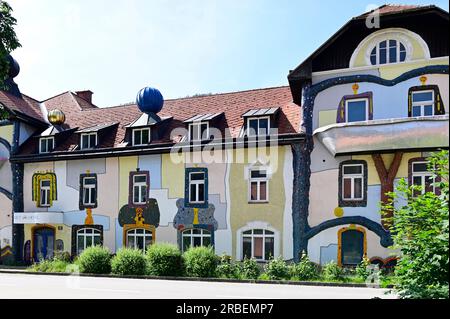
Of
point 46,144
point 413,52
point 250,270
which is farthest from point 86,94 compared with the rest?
point 413,52

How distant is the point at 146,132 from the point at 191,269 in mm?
8290

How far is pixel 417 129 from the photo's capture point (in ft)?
57.2

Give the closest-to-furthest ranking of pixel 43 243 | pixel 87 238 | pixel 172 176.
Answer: pixel 172 176, pixel 87 238, pixel 43 243

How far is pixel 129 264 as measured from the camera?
1948cm

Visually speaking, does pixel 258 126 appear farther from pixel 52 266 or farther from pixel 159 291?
pixel 52 266

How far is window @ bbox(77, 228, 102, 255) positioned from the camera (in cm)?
2400

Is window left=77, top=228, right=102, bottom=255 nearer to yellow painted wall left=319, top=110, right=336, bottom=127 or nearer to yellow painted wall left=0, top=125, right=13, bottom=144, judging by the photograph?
yellow painted wall left=0, top=125, right=13, bottom=144

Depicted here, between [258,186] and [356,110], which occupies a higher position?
[356,110]

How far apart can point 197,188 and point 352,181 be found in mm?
7181

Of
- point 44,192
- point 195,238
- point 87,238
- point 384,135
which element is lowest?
point 87,238

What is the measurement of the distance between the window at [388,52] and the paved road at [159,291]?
30.5 feet

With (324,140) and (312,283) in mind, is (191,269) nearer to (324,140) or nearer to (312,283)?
(312,283)

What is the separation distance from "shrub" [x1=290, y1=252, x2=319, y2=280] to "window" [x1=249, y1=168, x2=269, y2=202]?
3471mm
